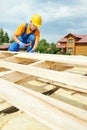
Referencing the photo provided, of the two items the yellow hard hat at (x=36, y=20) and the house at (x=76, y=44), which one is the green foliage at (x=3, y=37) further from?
the yellow hard hat at (x=36, y=20)

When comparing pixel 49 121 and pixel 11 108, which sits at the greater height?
pixel 49 121

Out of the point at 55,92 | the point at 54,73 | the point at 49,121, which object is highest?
the point at 54,73

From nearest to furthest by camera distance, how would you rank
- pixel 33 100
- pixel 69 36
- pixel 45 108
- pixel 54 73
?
pixel 45 108 → pixel 33 100 → pixel 54 73 → pixel 69 36

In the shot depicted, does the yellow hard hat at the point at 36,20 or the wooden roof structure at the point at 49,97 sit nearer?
the wooden roof structure at the point at 49,97

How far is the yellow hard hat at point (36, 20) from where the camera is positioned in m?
5.21

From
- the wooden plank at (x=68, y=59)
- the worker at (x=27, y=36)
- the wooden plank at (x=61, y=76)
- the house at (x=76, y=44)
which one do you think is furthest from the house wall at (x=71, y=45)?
the wooden plank at (x=61, y=76)

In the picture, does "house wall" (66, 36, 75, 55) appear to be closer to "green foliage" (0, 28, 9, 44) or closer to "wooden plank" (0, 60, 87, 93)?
"green foliage" (0, 28, 9, 44)

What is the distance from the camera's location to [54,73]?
2.37m

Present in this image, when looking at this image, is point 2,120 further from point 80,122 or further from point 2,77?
point 80,122

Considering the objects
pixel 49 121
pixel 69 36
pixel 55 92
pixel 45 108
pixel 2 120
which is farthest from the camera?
pixel 69 36

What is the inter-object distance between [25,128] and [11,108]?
67 centimetres

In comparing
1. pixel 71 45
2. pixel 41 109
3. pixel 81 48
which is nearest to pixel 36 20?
pixel 41 109

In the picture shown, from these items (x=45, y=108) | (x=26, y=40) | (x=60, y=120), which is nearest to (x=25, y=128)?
(x=45, y=108)

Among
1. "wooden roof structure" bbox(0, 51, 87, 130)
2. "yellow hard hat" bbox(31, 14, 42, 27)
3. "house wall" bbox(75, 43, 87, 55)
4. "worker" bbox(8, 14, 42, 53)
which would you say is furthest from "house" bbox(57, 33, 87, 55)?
"wooden roof structure" bbox(0, 51, 87, 130)
